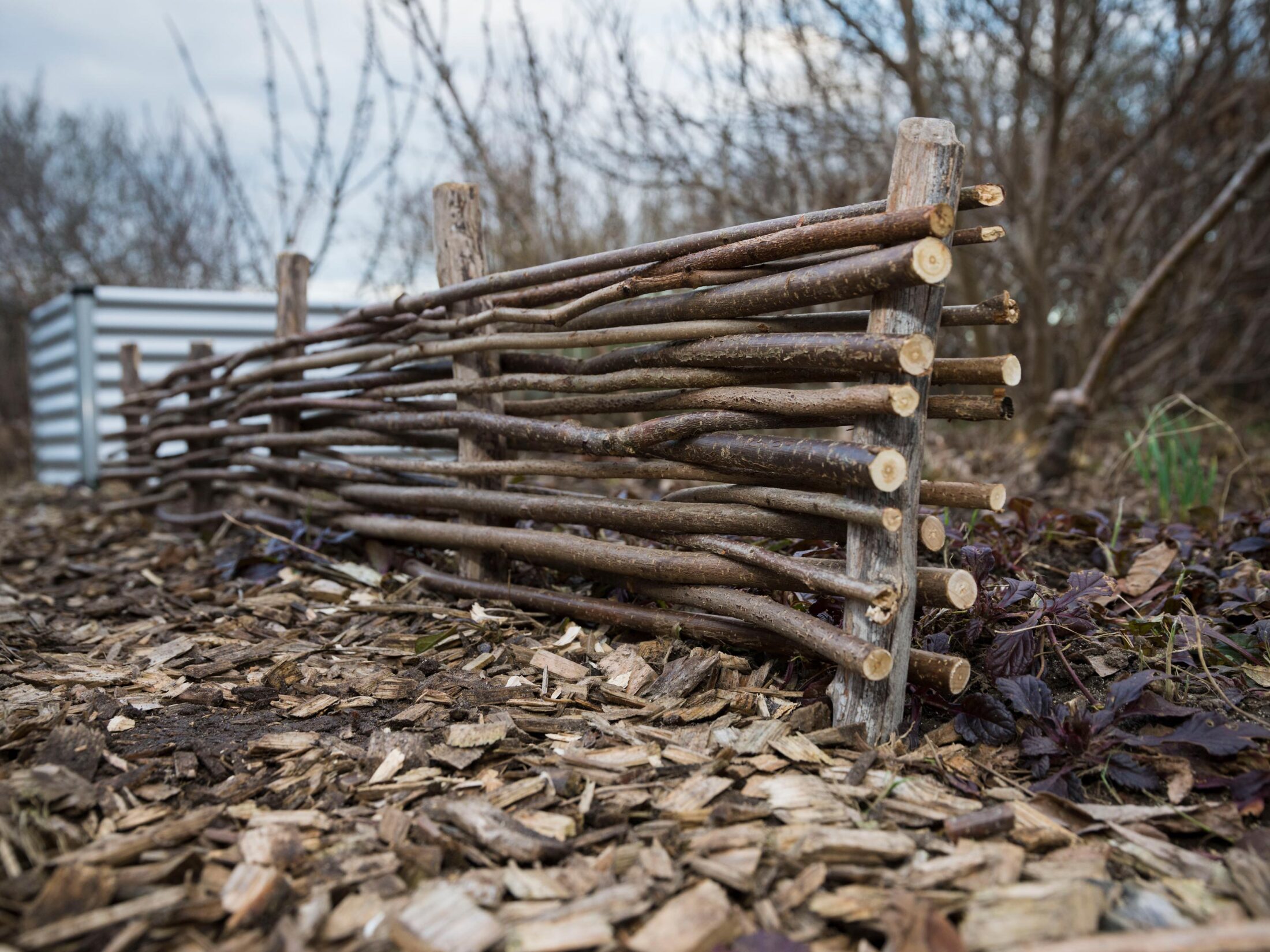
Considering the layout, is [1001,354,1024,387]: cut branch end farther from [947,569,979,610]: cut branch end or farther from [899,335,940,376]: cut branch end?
[947,569,979,610]: cut branch end

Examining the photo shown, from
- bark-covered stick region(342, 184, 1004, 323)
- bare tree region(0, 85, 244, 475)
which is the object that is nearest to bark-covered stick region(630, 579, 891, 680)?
bark-covered stick region(342, 184, 1004, 323)

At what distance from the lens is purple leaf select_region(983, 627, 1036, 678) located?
196 cm

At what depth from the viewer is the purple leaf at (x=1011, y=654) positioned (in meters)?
1.96

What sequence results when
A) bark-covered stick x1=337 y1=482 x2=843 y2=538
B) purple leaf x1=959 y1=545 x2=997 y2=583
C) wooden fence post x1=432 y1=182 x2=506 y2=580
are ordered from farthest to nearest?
wooden fence post x1=432 y1=182 x2=506 y2=580, purple leaf x1=959 y1=545 x2=997 y2=583, bark-covered stick x1=337 y1=482 x2=843 y2=538

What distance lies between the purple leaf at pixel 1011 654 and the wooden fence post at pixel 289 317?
286 cm

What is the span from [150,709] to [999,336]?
630 cm

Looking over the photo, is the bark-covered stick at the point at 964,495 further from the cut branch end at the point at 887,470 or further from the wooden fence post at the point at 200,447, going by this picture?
the wooden fence post at the point at 200,447

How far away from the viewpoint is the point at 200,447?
14.7 feet

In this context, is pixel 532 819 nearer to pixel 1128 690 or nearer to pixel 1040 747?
pixel 1040 747

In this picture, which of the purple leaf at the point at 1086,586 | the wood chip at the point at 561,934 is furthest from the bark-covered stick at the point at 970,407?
the wood chip at the point at 561,934

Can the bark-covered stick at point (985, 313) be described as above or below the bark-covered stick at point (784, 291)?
below

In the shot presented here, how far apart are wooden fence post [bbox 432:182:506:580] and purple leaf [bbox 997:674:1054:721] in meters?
1.65

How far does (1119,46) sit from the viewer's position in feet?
20.7

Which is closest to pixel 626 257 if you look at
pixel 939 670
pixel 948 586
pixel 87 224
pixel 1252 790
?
pixel 948 586
